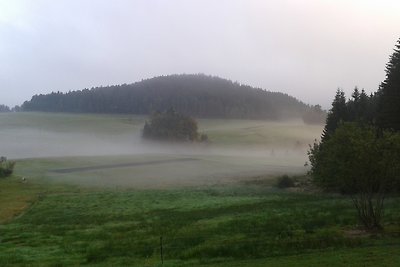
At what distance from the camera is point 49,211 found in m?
57.8

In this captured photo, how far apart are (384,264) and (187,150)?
6720 inches

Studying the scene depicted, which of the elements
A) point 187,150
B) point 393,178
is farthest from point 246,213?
point 187,150

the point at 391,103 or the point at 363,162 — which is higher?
the point at 391,103

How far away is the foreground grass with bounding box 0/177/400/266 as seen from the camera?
26438 mm

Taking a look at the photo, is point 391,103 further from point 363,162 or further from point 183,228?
point 183,228

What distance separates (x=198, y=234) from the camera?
3562cm

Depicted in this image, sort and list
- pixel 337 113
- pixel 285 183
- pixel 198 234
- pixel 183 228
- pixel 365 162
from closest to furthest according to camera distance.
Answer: pixel 365 162
pixel 198 234
pixel 183 228
pixel 285 183
pixel 337 113

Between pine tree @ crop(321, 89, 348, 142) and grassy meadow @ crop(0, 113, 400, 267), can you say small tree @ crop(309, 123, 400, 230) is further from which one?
pine tree @ crop(321, 89, 348, 142)

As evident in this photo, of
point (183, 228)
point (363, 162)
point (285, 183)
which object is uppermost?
point (363, 162)

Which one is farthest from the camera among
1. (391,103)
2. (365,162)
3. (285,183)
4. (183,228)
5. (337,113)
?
(337,113)

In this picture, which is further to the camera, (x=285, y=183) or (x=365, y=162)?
(x=285, y=183)

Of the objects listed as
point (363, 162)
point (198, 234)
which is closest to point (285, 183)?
point (363, 162)

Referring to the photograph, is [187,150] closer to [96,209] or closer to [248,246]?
[96,209]

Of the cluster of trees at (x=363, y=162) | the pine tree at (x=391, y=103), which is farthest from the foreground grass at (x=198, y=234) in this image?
the pine tree at (x=391, y=103)
